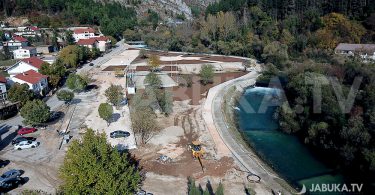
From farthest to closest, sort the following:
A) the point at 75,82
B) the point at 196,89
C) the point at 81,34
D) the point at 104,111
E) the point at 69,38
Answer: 1. the point at 81,34
2. the point at 69,38
3. the point at 196,89
4. the point at 75,82
5. the point at 104,111

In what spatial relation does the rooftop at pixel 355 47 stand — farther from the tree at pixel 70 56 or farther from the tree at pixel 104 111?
the tree at pixel 70 56

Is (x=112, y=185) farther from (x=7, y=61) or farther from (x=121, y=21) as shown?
(x=121, y=21)

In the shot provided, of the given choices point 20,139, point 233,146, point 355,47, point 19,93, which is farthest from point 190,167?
point 355,47

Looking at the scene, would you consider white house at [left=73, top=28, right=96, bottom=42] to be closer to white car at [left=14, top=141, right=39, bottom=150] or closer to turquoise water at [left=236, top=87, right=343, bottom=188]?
turquoise water at [left=236, top=87, right=343, bottom=188]

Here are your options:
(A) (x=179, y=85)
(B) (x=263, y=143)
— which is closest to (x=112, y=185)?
(B) (x=263, y=143)

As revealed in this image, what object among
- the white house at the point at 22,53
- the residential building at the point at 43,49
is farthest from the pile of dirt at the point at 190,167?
the residential building at the point at 43,49

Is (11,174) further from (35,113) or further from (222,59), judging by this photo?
(222,59)
